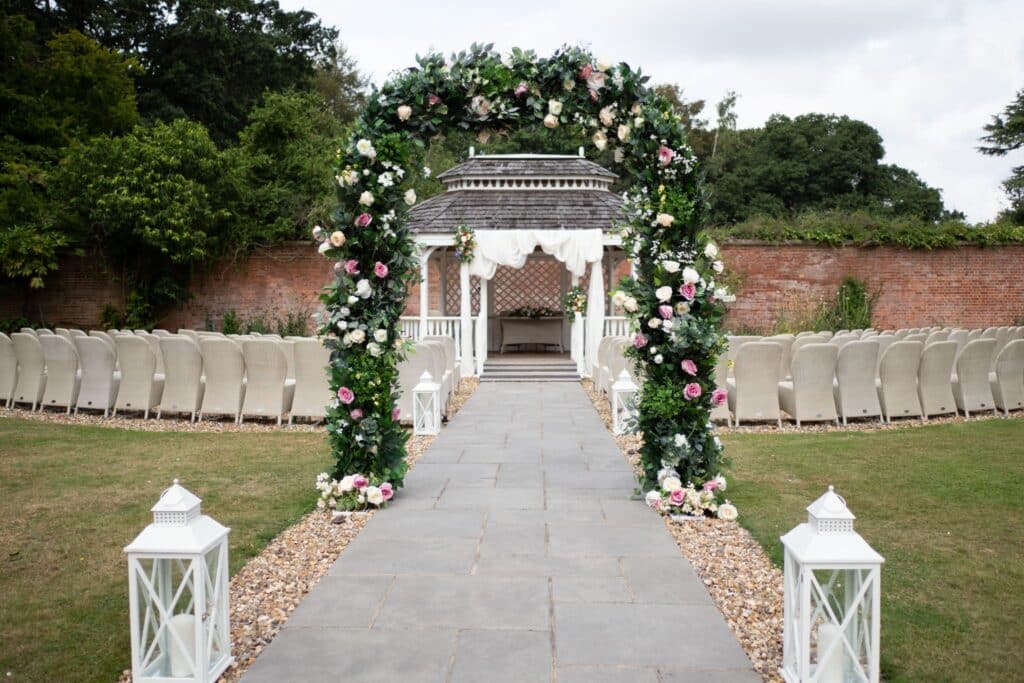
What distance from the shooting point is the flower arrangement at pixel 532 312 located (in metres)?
18.9

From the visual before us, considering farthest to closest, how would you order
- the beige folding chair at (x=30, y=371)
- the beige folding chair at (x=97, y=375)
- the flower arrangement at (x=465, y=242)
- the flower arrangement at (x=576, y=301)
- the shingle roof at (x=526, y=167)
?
1. the shingle roof at (x=526, y=167)
2. the flower arrangement at (x=576, y=301)
3. the flower arrangement at (x=465, y=242)
4. the beige folding chair at (x=30, y=371)
5. the beige folding chair at (x=97, y=375)

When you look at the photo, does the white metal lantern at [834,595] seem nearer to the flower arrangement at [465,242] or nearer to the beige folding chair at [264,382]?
the beige folding chair at [264,382]

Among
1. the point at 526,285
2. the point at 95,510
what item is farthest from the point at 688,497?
the point at 526,285

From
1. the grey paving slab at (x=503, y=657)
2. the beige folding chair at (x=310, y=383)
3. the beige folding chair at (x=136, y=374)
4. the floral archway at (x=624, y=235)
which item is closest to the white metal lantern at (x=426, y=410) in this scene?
the beige folding chair at (x=310, y=383)

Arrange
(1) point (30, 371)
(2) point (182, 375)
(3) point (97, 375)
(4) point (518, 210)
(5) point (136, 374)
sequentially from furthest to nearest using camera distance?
(4) point (518, 210) → (1) point (30, 371) → (3) point (97, 375) → (5) point (136, 374) → (2) point (182, 375)

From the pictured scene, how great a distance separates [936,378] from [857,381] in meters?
1.22

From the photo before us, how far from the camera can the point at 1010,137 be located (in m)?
29.0

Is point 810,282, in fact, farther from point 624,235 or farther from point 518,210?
point 624,235

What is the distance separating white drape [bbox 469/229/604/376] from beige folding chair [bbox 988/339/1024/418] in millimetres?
6811

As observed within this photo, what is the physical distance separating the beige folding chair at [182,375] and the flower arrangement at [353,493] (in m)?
4.78

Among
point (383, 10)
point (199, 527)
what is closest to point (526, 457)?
point (199, 527)

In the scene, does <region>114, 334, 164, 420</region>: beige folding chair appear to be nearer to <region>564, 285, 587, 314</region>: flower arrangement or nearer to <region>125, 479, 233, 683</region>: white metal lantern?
<region>125, 479, 233, 683</region>: white metal lantern

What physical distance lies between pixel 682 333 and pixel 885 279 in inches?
697

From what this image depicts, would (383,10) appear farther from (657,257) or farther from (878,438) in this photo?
(878,438)
